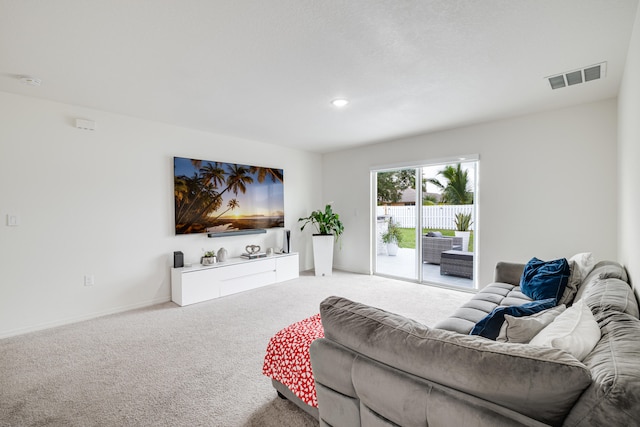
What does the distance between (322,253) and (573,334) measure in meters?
4.50

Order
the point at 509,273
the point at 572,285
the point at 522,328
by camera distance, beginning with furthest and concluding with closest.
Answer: the point at 509,273, the point at 572,285, the point at 522,328

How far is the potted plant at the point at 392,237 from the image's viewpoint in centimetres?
526

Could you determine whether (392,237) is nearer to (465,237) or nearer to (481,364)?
(465,237)

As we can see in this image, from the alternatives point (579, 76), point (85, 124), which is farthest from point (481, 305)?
point (85, 124)

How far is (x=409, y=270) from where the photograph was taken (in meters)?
5.14

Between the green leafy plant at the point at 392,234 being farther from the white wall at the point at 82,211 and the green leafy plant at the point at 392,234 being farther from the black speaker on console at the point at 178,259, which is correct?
the black speaker on console at the point at 178,259

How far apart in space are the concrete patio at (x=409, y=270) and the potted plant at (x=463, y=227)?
0.54m

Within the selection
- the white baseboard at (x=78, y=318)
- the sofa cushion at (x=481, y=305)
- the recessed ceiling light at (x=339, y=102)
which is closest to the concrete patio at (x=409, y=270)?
the sofa cushion at (x=481, y=305)

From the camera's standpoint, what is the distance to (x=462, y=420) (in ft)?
2.87

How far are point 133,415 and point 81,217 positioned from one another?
2.60 metres

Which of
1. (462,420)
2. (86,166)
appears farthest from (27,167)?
(462,420)

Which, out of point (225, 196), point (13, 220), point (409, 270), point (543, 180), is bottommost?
point (409, 270)

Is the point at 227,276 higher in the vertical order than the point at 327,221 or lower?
lower

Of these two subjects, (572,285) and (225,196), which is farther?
(225,196)
